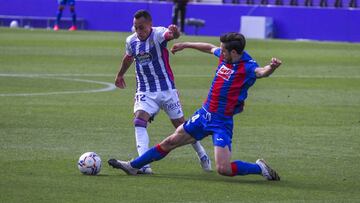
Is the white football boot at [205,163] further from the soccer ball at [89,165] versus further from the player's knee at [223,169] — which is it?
the soccer ball at [89,165]

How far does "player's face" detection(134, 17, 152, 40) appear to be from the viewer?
11.7 m

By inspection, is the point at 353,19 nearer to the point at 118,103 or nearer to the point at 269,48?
the point at 269,48

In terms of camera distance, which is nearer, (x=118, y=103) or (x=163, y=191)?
(x=163, y=191)

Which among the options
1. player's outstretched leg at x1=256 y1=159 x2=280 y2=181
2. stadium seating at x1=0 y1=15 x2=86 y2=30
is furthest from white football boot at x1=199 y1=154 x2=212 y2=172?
stadium seating at x1=0 y1=15 x2=86 y2=30

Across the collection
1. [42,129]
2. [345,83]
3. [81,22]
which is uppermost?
[42,129]

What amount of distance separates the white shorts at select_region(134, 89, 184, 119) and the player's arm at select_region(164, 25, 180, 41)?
66 cm

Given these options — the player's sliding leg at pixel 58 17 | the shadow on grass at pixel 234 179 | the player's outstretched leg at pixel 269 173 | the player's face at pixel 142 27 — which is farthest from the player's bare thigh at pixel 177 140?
the player's sliding leg at pixel 58 17

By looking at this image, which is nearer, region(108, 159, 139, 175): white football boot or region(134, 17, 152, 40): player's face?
region(108, 159, 139, 175): white football boot

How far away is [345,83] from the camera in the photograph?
23062 mm

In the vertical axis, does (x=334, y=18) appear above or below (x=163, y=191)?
below

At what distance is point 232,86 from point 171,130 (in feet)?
13.5

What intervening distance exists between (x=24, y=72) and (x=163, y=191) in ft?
46.7

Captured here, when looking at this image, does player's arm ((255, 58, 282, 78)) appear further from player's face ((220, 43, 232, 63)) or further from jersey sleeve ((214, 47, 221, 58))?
jersey sleeve ((214, 47, 221, 58))

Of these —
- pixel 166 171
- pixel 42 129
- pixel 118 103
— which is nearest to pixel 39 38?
pixel 118 103
